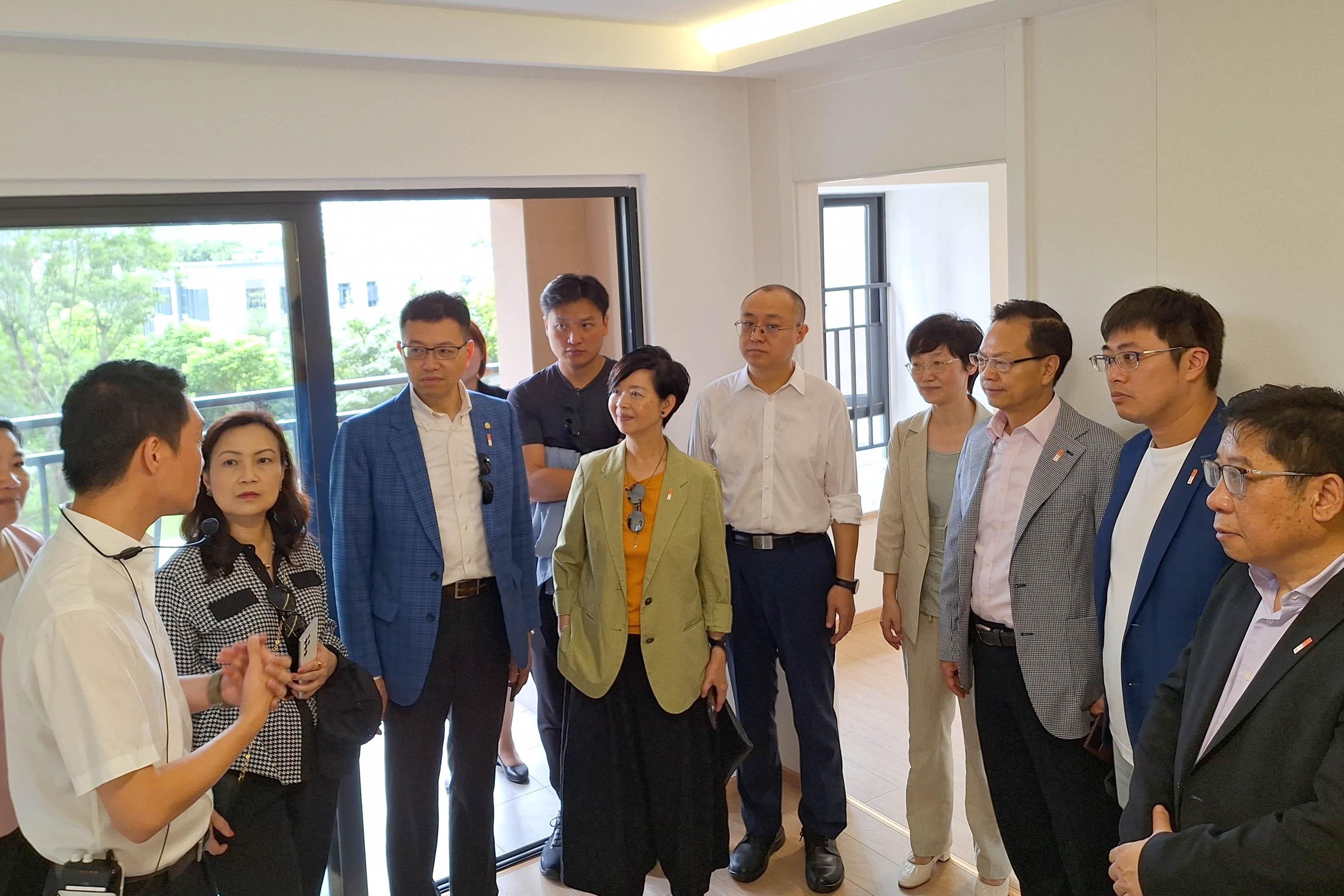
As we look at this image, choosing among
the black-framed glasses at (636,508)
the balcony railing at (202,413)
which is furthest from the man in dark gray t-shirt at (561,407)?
the balcony railing at (202,413)

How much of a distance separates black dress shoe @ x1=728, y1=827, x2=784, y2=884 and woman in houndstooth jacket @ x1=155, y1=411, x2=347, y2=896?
141 centimetres

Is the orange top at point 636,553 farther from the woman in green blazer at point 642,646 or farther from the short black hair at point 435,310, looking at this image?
the short black hair at point 435,310

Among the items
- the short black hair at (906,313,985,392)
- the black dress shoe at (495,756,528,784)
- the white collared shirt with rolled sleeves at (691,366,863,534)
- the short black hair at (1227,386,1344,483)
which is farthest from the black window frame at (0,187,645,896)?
Answer: the short black hair at (1227,386,1344,483)

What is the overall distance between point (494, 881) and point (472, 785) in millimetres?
349

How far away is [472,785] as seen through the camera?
308 cm

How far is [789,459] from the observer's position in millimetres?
3334

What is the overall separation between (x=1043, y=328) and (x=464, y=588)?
174 centimetres

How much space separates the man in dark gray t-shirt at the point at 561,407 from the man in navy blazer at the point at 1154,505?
164 centimetres

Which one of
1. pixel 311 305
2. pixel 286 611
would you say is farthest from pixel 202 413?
pixel 286 611

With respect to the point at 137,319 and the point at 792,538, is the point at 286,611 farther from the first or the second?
the point at 792,538

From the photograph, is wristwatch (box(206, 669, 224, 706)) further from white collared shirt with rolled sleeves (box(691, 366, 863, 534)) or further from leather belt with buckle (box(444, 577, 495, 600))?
white collared shirt with rolled sleeves (box(691, 366, 863, 534))

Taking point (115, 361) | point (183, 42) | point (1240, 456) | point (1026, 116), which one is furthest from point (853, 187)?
point (115, 361)

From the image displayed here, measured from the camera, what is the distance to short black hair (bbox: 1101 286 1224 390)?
2.40 meters

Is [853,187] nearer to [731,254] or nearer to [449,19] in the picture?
[731,254]
